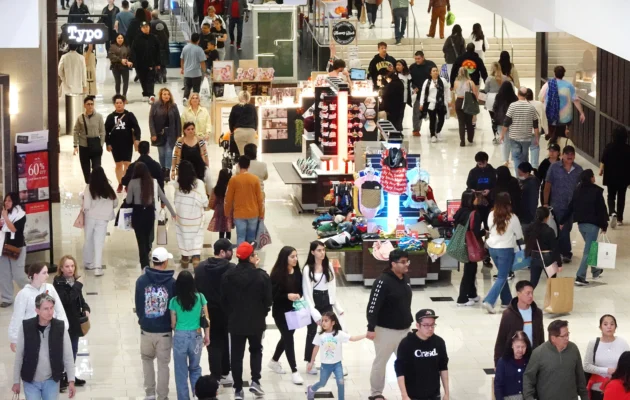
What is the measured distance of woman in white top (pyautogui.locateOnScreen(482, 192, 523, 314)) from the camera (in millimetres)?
13672

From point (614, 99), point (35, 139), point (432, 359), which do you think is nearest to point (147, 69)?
point (614, 99)

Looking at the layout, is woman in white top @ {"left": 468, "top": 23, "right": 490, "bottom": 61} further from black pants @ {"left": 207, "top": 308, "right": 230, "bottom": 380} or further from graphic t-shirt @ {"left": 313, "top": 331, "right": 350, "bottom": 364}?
graphic t-shirt @ {"left": 313, "top": 331, "right": 350, "bottom": 364}

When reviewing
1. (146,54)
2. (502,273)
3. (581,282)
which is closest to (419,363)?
(502,273)

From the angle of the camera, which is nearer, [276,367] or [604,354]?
[604,354]

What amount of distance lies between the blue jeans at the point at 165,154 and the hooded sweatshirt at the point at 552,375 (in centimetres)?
1020

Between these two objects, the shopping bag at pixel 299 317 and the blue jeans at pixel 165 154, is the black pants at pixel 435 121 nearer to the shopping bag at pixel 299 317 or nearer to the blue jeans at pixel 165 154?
the blue jeans at pixel 165 154

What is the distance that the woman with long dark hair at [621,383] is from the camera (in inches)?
370

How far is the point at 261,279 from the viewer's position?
11.2 meters

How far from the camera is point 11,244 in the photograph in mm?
13844

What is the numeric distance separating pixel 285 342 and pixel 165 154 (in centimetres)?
792

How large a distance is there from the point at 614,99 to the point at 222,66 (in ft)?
25.3

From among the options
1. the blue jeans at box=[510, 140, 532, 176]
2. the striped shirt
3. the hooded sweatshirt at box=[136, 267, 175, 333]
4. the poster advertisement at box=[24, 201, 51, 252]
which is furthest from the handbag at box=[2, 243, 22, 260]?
the blue jeans at box=[510, 140, 532, 176]

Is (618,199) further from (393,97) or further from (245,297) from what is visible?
(245,297)

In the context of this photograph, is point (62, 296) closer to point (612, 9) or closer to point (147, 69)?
point (612, 9)
